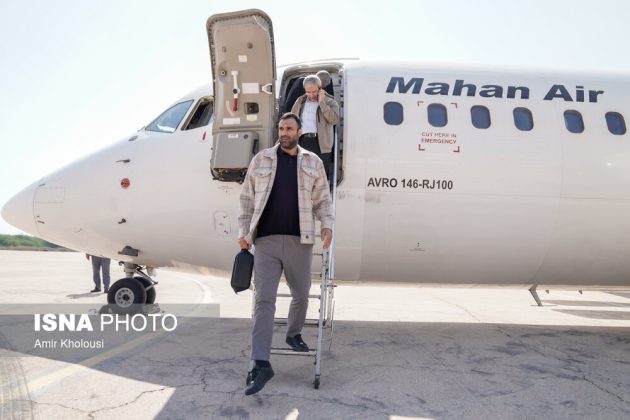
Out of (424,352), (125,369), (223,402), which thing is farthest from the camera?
(424,352)

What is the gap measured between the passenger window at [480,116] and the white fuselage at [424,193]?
0.07 m

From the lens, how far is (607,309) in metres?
12.0

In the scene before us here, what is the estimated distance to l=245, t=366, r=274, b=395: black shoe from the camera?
388cm

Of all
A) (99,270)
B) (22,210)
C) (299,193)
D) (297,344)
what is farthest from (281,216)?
(99,270)

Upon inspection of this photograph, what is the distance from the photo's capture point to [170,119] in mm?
7418

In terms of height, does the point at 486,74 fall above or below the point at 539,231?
above

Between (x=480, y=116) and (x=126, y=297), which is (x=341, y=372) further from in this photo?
(x=480, y=116)

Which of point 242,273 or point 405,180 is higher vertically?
point 405,180

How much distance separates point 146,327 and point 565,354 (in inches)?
215

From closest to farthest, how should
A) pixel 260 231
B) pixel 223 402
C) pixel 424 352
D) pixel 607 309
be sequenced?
pixel 223 402 → pixel 260 231 → pixel 424 352 → pixel 607 309

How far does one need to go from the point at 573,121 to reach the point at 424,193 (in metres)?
2.45

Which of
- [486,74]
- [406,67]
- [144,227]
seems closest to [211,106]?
[144,227]

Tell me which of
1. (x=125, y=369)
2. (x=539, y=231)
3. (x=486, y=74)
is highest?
(x=486, y=74)

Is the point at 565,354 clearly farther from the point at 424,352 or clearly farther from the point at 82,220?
the point at 82,220
